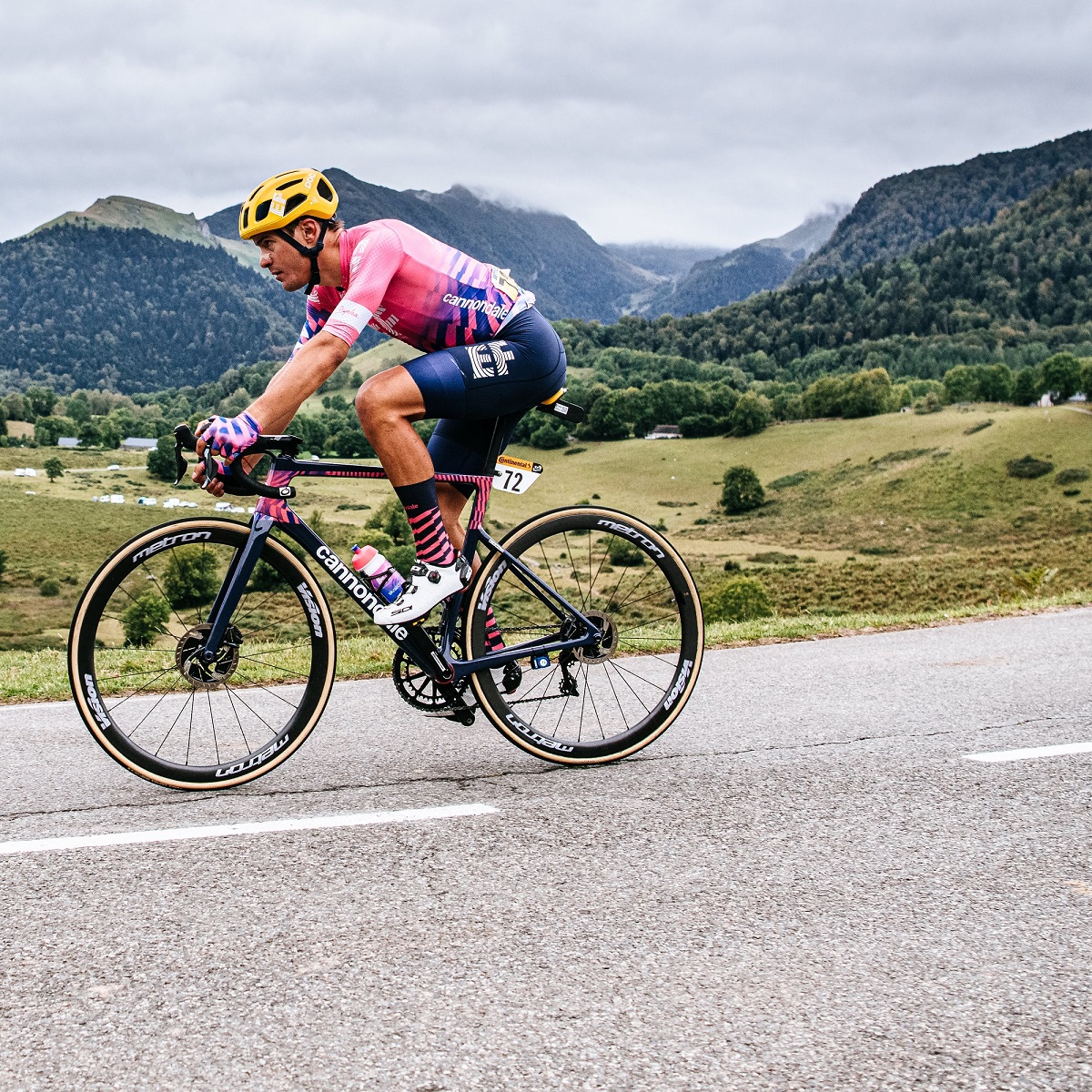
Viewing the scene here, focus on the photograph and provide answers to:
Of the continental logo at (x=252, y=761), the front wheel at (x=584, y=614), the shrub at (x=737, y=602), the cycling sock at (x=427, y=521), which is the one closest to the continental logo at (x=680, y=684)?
the front wheel at (x=584, y=614)

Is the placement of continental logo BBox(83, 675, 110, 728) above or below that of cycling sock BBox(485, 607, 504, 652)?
below

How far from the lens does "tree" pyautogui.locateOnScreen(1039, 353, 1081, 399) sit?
6447 inches

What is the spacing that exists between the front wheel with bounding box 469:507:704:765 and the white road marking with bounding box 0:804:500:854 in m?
0.65

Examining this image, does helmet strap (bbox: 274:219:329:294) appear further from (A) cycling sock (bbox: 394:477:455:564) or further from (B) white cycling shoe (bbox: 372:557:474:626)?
(B) white cycling shoe (bbox: 372:557:474:626)

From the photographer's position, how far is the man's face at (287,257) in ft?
13.1

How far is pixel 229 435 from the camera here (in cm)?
366

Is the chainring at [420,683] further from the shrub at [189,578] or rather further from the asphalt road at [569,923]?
the shrub at [189,578]

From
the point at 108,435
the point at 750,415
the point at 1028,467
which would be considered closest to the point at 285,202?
the point at 1028,467

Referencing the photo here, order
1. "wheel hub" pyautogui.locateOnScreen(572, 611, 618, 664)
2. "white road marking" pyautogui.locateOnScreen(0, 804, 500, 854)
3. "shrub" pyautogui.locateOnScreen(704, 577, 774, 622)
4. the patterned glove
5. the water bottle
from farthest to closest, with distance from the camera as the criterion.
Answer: "shrub" pyautogui.locateOnScreen(704, 577, 774, 622), "wheel hub" pyautogui.locateOnScreen(572, 611, 618, 664), the water bottle, the patterned glove, "white road marking" pyautogui.locateOnScreen(0, 804, 500, 854)

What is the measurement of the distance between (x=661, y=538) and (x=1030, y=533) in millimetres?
121979

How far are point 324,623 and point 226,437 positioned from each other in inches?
32.1

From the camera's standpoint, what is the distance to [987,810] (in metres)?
3.58

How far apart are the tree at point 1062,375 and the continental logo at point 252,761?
179 m

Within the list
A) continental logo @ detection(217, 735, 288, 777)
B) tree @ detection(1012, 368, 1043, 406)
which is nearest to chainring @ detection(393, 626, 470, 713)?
continental logo @ detection(217, 735, 288, 777)
